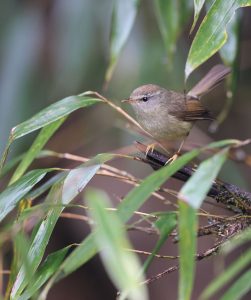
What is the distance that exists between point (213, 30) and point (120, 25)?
716 millimetres

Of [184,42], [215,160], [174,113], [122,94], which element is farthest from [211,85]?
[215,160]

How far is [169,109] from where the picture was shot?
3.07 metres

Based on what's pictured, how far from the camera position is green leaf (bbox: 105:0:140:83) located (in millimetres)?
2271

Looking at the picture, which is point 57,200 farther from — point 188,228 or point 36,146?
point 188,228

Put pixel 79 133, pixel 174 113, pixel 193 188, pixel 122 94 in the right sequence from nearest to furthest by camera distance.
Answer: pixel 193 188 < pixel 174 113 < pixel 122 94 < pixel 79 133

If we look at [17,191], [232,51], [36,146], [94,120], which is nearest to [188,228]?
[17,191]

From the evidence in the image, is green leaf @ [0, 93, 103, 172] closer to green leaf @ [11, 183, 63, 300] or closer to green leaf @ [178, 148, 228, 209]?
green leaf @ [11, 183, 63, 300]

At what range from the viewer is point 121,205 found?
1.36 m

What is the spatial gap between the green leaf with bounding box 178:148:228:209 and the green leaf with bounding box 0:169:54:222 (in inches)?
22.6

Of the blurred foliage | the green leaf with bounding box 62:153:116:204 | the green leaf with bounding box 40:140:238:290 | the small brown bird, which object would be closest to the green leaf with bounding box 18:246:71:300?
the blurred foliage

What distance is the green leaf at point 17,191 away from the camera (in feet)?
5.66

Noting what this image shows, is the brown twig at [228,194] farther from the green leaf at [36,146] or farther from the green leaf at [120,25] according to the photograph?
the green leaf at [120,25]

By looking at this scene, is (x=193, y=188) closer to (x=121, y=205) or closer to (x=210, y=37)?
(x=121, y=205)

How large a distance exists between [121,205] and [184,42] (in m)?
2.65
